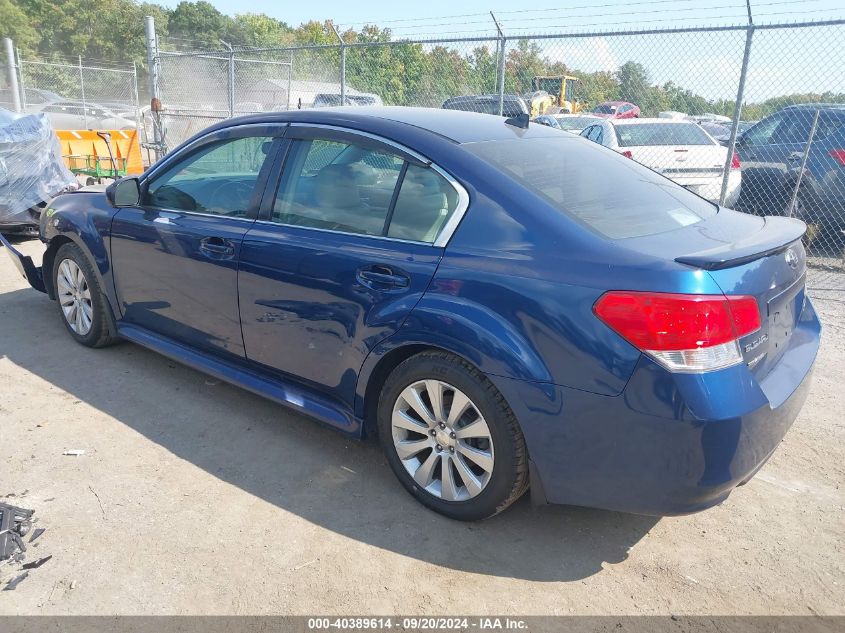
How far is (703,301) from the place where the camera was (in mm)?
2410

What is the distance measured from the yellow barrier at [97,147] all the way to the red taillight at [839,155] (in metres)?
10.6

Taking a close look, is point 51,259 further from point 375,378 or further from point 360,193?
point 375,378

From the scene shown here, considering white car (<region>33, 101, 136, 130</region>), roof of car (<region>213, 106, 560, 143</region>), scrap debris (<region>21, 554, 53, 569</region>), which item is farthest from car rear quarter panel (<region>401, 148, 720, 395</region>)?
white car (<region>33, 101, 136, 130</region>)

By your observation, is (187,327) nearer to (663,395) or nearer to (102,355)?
(102,355)

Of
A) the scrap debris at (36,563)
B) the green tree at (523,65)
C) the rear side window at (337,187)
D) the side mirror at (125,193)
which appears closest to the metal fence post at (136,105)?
the green tree at (523,65)

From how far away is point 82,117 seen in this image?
2134cm

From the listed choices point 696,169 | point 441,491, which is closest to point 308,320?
point 441,491

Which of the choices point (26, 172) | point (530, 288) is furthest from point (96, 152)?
point (530, 288)

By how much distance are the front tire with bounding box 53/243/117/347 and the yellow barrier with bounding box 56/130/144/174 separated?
7.32 m

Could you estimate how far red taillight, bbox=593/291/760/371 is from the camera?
2.40 metres

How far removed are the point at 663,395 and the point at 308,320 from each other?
1.68 meters

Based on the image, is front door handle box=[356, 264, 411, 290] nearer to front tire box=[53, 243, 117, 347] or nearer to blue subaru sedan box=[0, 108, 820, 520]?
blue subaru sedan box=[0, 108, 820, 520]

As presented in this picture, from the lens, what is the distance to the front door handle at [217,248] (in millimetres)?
3660

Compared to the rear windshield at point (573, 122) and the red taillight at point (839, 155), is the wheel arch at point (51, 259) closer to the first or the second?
the red taillight at point (839, 155)
